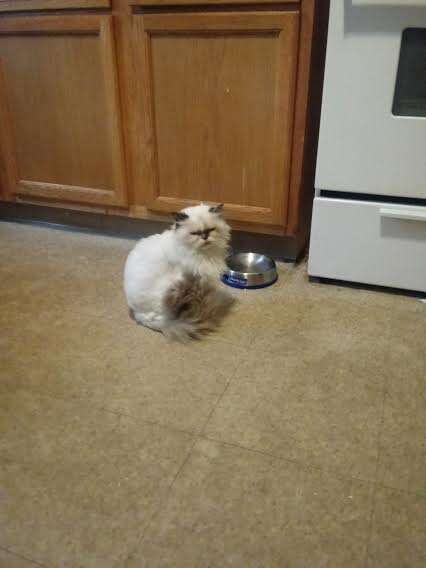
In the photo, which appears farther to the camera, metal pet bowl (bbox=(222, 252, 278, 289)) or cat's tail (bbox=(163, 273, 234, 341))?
metal pet bowl (bbox=(222, 252, 278, 289))

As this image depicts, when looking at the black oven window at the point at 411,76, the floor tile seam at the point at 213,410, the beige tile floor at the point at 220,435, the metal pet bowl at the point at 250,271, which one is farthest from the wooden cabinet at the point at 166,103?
the floor tile seam at the point at 213,410

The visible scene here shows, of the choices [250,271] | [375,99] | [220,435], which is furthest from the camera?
[250,271]

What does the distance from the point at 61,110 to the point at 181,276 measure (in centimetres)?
103

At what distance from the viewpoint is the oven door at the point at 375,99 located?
1.33 metres

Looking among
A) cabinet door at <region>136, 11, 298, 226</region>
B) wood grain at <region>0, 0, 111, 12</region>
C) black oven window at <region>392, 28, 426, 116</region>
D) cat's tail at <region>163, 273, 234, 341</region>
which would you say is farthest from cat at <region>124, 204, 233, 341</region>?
wood grain at <region>0, 0, 111, 12</region>

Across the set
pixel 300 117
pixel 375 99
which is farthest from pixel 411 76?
pixel 300 117

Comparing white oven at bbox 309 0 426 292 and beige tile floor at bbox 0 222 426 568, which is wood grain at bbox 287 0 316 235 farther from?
beige tile floor at bbox 0 222 426 568

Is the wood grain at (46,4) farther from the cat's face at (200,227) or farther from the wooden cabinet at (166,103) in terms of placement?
the cat's face at (200,227)

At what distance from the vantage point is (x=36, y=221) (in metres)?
2.42

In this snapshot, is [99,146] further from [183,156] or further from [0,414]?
[0,414]

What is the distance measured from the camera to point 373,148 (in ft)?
4.78

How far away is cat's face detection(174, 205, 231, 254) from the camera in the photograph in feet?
4.82

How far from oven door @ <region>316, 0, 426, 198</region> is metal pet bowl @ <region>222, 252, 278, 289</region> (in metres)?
0.42

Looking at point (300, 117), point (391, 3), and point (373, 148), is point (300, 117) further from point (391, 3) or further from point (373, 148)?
point (391, 3)
